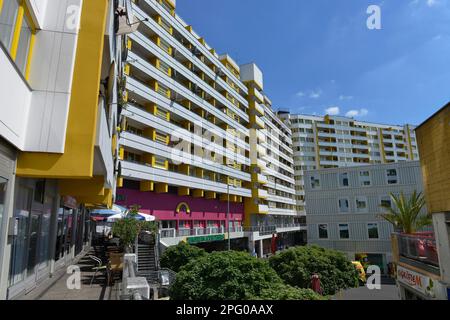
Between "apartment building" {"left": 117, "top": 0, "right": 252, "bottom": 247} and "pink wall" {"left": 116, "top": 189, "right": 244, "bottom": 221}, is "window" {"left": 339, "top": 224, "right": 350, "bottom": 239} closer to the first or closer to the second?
"apartment building" {"left": 117, "top": 0, "right": 252, "bottom": 247}

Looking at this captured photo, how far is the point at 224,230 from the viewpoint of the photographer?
41000mm

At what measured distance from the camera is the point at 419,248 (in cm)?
1330

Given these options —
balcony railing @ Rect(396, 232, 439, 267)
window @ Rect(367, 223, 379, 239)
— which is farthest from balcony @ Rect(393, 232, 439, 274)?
window @ Rect(367, 223, 379, 239)

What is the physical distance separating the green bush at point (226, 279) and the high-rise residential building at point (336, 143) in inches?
3044

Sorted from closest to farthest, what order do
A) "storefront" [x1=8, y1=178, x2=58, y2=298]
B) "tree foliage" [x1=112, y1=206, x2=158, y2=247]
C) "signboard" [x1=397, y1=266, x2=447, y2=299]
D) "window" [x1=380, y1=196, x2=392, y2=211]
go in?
"storefront" [x1=8, y1=178, x2=58, y2=298] < "signboard" [x1=397, y1=266, x2=447, y2=299] < "tree foliage" [x1=112, y1=206, x2=158, y2=247] < "window" [x1=380, y1=196, x2=392, y2=211]

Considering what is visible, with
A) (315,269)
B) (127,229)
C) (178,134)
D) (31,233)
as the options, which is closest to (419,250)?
(315,269)

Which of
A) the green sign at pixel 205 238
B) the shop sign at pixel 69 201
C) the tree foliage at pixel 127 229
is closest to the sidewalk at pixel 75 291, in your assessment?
the shop sign at pixel 69 201

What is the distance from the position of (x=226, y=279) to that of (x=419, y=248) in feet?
31.0

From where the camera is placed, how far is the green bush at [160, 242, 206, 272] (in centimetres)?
1936

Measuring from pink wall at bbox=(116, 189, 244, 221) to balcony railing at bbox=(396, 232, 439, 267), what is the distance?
2259 cm

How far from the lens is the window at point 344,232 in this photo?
111 feet

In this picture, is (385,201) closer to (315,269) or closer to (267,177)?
(315,269)

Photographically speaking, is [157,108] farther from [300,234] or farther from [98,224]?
[300,234]

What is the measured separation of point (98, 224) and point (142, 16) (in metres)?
25.3
